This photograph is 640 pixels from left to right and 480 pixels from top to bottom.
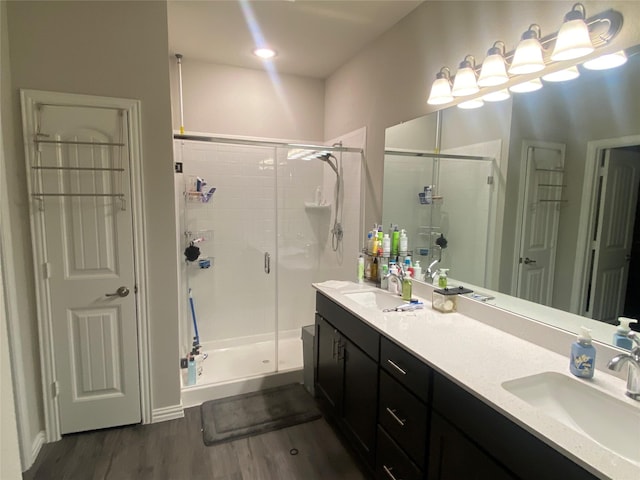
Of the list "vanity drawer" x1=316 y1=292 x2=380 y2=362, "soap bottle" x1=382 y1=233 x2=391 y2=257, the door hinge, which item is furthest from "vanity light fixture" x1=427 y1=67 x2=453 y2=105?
the door hinge

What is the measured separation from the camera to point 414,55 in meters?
2.28

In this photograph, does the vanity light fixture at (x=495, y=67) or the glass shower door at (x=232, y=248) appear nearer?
the vanity light fixture at (x=495, y=67)

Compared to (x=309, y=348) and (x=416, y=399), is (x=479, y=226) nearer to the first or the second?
(x=416, y=399)

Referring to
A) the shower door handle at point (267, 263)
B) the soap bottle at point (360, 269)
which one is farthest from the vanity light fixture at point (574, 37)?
the shower door handle at point (267, 263)

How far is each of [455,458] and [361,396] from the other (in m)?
0.71

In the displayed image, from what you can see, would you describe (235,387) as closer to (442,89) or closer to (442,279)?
(442,279)

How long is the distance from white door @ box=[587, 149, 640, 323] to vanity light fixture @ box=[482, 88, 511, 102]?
1.80 ft

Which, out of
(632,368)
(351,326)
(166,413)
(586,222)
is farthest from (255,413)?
(586,222)

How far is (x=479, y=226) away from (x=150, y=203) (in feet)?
6.49

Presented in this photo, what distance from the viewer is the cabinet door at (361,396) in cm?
176

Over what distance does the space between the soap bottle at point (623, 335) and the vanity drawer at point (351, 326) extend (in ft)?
2.95

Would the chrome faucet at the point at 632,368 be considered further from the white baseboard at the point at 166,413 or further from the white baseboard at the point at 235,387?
the white baseboard at the point at 166,413

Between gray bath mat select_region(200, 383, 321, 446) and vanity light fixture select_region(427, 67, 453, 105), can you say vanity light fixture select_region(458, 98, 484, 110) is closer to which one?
vanity light fixture select_region(427, 67, 453, 105)

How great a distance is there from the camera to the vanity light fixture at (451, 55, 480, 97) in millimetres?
1800
